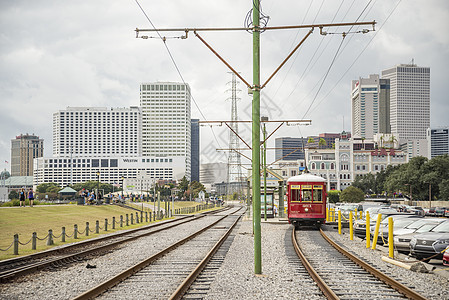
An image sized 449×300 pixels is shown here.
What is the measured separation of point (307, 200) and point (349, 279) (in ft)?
58.1

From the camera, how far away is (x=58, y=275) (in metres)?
12.9

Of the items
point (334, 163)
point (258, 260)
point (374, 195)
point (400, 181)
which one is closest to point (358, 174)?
point (334, 163)

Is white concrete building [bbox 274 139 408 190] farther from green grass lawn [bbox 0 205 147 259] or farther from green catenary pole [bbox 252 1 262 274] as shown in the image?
green catenary pole [bbox 252 1 262 274]

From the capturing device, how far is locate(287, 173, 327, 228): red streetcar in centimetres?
2930

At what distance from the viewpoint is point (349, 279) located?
38.7ft

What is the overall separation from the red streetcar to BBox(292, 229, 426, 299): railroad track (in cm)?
1170

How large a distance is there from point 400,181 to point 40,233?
2973 inches

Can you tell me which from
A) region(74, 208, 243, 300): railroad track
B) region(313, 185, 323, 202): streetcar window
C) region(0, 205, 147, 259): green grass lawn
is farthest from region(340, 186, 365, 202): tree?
region(74, 208, 243, 300): railroad track

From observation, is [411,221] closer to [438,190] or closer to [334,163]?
[438,190]

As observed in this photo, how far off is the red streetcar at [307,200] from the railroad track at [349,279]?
1170 centimetres

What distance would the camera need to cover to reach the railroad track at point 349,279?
9852 mm

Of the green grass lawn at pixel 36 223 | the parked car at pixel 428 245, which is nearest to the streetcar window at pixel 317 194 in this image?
the parked car at pixel 428 245

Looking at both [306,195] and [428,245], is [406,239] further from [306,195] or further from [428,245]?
[306,195]

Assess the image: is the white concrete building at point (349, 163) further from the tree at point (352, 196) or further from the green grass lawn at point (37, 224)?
the green grass lawn at point (37, 224)
